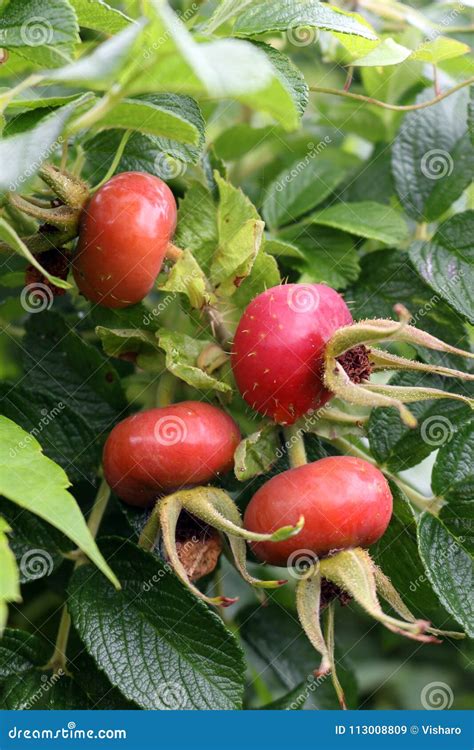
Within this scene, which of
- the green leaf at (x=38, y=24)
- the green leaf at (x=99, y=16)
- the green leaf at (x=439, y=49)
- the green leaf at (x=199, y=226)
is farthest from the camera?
the green leaf at (x=439, y=49)

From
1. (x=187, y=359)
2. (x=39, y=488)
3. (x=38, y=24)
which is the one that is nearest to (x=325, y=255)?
(x=187, y=359)

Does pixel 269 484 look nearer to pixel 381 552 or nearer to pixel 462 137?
pixel 381 552

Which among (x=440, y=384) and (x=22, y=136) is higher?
(x=22, y=136)

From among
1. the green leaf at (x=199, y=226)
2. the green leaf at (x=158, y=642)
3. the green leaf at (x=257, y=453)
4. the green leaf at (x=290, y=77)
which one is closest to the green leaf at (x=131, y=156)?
the green leaf at (x=199, y=226)

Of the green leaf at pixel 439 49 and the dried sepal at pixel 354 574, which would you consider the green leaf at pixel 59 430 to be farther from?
the green leaf at pixel 439 49

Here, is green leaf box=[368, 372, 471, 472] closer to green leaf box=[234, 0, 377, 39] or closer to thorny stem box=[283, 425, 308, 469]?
thorny stem box=[283, 425, 308, 469]
